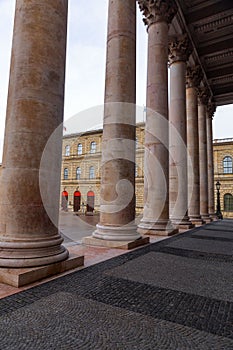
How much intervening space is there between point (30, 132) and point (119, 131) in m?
4.01

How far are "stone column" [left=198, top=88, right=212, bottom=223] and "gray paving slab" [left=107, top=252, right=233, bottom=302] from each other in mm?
16055

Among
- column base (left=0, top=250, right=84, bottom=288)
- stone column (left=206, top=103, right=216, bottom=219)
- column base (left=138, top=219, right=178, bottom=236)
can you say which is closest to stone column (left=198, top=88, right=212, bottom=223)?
stone column (left=206, top=103, right=216, bottom=219)

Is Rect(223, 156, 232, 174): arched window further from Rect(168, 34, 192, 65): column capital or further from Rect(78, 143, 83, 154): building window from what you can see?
Rect(168, 34, 192, 65): column capital

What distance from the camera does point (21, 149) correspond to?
4859mm

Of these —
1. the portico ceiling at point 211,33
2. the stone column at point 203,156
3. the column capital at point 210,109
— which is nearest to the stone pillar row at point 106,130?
the portico ceiling at point 211,33

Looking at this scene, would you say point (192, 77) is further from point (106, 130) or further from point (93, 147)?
point (93, 147)

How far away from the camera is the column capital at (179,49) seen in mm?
16328

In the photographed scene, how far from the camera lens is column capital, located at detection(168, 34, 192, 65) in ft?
53.6

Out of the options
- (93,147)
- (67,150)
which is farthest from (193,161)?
(67,150)

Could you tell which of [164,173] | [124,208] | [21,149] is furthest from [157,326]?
[164,173]

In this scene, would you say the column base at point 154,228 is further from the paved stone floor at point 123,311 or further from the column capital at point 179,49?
the column capital at point 179,49

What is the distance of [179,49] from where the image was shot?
1653 cm

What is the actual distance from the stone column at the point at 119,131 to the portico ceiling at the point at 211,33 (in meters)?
9.57

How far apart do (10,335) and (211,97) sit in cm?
2954
